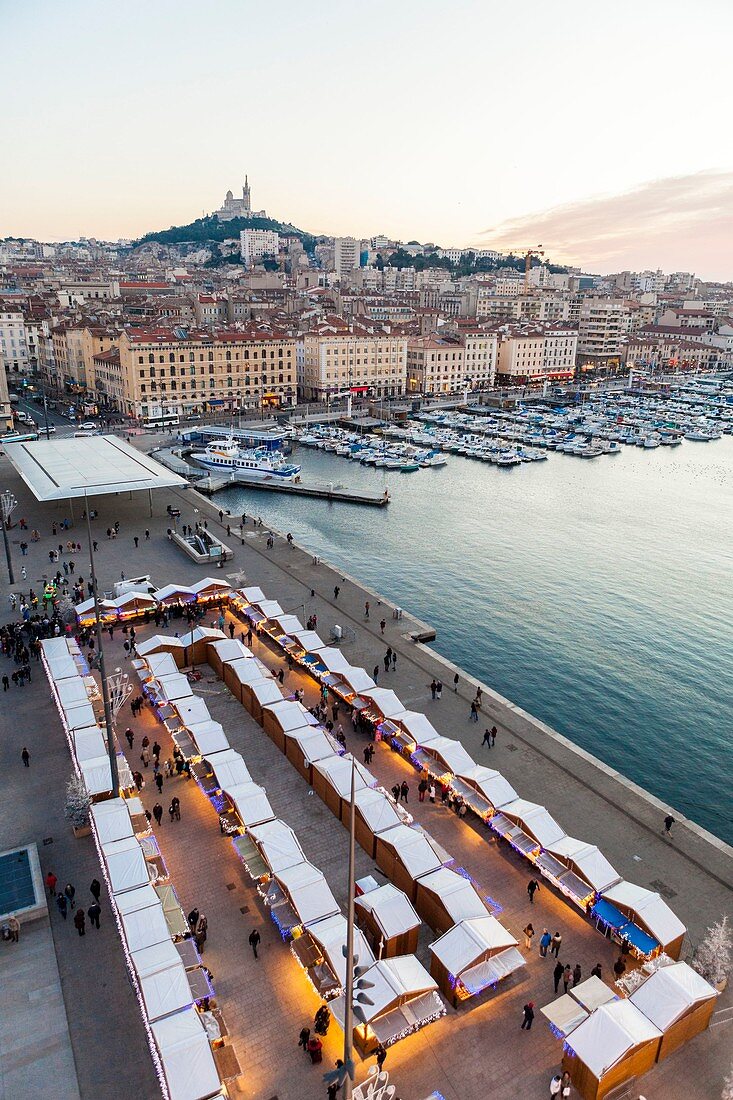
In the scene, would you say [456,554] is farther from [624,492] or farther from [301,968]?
[301,968]

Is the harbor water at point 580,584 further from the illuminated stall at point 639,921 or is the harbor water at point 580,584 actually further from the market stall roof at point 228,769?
the market stall roof at point 228,769

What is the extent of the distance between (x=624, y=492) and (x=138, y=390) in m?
52.2

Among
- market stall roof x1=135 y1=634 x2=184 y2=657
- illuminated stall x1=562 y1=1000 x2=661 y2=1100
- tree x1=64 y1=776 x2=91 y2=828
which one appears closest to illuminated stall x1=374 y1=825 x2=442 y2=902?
illuminated stall x1=562 y1=1000 x2=661 y2=1100

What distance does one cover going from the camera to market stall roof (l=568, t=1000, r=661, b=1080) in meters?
12.7

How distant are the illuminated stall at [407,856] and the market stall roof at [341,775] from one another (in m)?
1.99

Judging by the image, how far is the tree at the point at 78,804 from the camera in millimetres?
18703

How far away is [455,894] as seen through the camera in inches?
636

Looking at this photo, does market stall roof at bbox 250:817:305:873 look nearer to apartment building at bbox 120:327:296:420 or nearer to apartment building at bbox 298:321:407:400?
apartment building at bbox 120:327:296:420

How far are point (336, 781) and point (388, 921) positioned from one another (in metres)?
5.11

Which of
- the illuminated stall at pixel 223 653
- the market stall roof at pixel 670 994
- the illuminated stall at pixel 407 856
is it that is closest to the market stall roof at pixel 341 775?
the illuminated stall at pixel 407 856

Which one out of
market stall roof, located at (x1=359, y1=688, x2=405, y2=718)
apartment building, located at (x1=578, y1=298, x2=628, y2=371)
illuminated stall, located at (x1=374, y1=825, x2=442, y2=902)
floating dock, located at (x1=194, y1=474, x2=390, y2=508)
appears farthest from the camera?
apartment building, located at (x1=578, y1=298, x2=628, y2=371)

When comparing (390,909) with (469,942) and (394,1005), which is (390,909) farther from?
(394,1005)

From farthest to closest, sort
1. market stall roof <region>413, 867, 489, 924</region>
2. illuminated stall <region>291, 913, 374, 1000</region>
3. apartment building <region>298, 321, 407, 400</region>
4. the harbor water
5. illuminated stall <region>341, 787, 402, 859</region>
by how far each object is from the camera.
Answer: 1. apartment building <region>298, 321, 407, 400</region>
2. the harbor water
3. illuminated stall <region>341, 787, 402, 859</region>
4. market stall roof <region>413, 867, 489, 924</region>
5. illuminated stall <region>291, 913, 374, 1000</region>

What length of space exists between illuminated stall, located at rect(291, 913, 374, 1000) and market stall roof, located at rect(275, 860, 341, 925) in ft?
0.59
